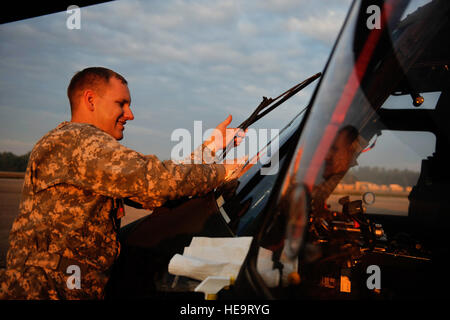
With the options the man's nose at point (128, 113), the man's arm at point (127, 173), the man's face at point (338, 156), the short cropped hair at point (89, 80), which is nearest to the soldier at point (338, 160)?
the man's face at point (338, 156)

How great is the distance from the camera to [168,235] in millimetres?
1630

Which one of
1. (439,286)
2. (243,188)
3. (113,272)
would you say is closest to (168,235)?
(113,272)

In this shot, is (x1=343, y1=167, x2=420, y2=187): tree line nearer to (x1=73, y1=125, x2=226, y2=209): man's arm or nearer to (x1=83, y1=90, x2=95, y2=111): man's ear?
(x1=73, y1=125, x2=226, y2=209): man's arm

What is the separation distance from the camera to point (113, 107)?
1.99m

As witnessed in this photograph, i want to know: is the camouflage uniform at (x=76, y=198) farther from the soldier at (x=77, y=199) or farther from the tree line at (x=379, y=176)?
the tree line at (x=379, y=176)

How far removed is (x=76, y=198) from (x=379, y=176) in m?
1.55

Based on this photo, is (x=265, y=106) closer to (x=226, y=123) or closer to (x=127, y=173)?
(x=226, y=123)

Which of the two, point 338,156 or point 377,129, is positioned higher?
point 377,129

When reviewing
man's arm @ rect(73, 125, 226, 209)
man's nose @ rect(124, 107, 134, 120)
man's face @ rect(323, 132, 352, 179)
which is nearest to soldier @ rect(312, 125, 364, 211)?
man's face @ rect(323, 132, 352, 179)

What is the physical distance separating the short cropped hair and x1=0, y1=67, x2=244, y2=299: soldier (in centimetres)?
33

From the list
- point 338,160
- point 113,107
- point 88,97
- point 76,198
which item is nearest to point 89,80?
point 88,97

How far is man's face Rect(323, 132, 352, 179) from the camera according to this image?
0.89 m
